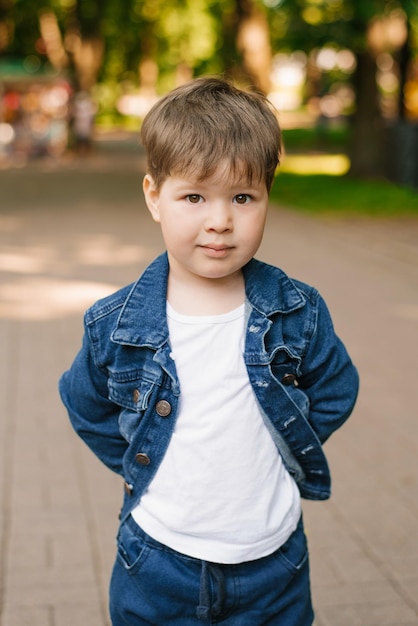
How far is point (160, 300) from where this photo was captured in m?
2.08

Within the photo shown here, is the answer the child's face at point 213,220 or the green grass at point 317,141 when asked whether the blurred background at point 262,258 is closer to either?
the green grass at point 317,141

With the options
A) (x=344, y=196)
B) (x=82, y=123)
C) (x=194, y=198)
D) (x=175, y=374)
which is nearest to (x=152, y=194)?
(x=194, y=198)

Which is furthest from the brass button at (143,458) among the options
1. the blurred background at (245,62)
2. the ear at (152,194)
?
the blurred background at (245,62)

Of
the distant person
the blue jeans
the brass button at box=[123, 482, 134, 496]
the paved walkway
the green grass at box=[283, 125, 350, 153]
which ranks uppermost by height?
the brass button at box=[123, 482, 134, 496]

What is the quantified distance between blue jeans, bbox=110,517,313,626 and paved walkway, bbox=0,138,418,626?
1090 mm

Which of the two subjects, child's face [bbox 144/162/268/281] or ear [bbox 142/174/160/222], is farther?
ear [bbox 142/174/160/222]

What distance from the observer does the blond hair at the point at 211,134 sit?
1.92 metres

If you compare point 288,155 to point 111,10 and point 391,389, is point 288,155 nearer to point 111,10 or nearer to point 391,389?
point 111,10

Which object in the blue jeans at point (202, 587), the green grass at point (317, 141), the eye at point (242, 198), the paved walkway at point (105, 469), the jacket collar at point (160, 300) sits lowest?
the green grass at point (317, 141)

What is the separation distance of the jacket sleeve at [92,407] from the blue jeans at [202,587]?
0.64ft

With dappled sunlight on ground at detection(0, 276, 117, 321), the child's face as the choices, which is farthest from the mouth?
dappled sunlight on ground at detection(0, 276, 117, 321)

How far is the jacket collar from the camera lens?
6.70 feet

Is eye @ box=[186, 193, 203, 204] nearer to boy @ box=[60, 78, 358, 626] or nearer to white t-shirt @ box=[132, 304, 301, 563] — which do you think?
boy @ box=[60, 78, 358, 626]

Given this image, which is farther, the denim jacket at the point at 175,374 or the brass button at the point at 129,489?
the brass button at the point at 129,489
